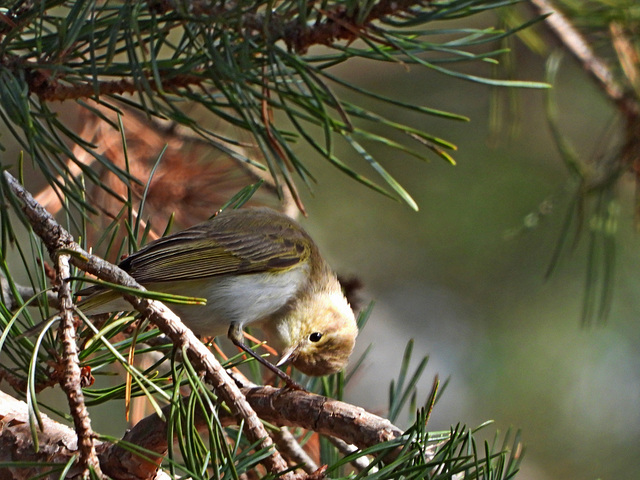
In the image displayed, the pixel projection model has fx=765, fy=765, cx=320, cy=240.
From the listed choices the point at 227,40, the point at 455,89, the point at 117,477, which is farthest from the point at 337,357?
the point at 455,89

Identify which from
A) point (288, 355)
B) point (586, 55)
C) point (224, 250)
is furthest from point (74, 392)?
point (586, 55)

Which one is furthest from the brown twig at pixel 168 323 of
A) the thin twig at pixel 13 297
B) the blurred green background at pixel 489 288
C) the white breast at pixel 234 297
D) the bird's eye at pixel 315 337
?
the blurred green background at pixel 489 288

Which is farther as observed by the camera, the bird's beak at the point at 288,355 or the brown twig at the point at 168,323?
the bird's beak at the point at 288,355

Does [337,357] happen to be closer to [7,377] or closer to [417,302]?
[7,377]

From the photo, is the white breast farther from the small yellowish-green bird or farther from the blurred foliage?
the blurred foliage

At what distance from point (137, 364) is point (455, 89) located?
3.04m

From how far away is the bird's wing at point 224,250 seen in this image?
1819 mm

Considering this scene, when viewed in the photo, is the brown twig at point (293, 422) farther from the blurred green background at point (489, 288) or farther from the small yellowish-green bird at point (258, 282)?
the blurred green background at point (489, 288)

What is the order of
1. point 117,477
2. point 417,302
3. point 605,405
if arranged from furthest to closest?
point 417,302 < point 605,405 < point 117,477

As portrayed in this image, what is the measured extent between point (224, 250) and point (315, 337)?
348mm

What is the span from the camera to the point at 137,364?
2086 millimetres

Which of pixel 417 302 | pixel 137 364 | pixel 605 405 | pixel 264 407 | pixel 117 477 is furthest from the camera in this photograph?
pixel 417 302

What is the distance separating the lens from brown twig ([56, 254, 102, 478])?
98cm

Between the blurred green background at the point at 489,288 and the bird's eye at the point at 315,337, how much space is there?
222 centimetres
